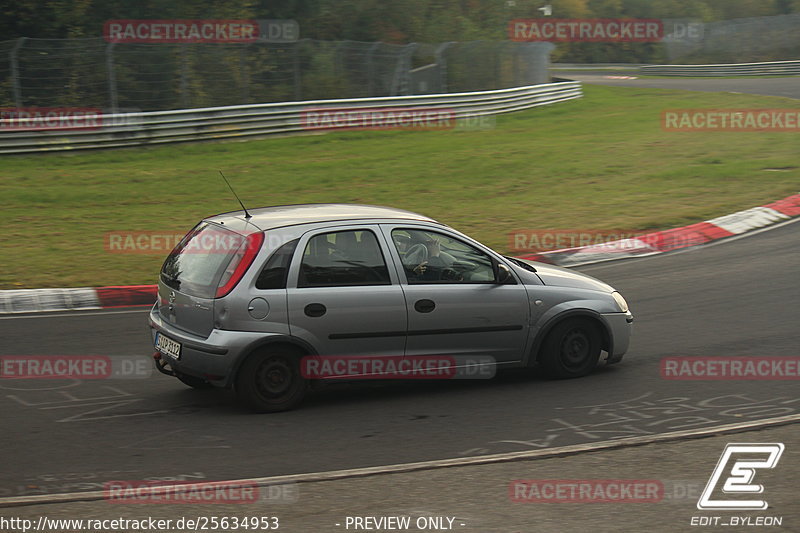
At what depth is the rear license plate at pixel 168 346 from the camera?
7206 millimetres

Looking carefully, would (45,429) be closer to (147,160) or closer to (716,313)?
(716,313)

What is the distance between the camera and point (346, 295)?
7.29 meters

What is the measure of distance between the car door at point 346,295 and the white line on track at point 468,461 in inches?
56.4

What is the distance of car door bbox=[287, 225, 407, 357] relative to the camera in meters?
7.19

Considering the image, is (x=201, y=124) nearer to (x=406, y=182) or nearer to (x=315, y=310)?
(x=406, y=182)

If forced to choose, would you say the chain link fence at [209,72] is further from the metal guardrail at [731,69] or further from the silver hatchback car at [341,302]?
the metal guardrail at [731,69]

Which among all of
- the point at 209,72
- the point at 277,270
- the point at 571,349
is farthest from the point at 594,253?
the point at 209,72

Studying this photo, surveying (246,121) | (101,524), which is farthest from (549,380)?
(246,121)

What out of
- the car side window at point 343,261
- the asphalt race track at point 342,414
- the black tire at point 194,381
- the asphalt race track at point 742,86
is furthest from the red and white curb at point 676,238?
the asphalt race track at point 742,86

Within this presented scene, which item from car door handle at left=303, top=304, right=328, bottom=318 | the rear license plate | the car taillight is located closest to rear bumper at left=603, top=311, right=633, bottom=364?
car door handle at left=303, top=304, right=328, bottom=318

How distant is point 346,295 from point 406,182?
11.5m

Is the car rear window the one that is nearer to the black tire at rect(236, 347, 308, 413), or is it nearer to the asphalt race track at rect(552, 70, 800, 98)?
the black tire at rect(236, 347, 308, 413)

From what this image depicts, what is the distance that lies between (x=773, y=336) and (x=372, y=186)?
1017 centimetres

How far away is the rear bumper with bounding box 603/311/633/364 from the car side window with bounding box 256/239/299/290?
2836 millimetres
